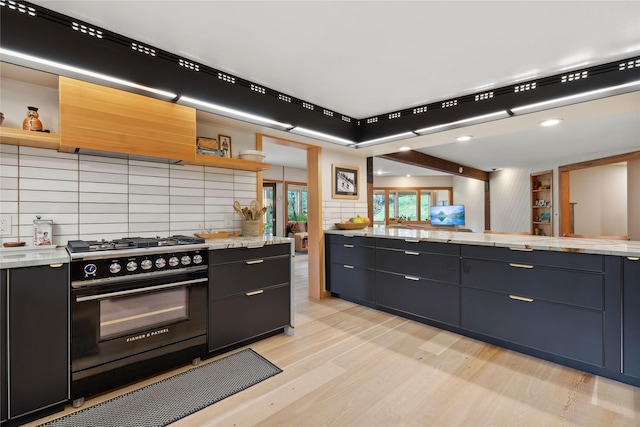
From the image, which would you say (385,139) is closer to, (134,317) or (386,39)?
(386,39)

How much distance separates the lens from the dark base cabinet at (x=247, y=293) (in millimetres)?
2242

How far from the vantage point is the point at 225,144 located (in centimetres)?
283

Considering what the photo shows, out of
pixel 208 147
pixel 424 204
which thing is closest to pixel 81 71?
pixel 208 147

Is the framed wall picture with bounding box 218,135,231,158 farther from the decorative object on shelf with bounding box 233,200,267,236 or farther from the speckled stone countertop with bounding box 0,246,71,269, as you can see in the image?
the speckled stone countertop with bounding box 0,246,71,269

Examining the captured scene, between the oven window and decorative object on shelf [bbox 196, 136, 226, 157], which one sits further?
decorative object on shelf [bbox 196, 136, 226, 157]

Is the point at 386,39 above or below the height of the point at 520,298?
above

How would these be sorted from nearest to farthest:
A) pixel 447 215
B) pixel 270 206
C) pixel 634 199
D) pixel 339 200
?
pixel 339 200 → pixel 634 199 → pixel 270 206 → pixel 447 215

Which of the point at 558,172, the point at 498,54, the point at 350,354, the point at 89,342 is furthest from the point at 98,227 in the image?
the point at 558,172

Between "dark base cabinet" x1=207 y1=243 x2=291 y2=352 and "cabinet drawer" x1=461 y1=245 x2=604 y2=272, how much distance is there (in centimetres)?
171

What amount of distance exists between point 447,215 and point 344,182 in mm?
6132

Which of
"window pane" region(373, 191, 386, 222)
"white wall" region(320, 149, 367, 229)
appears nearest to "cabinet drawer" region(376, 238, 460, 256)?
"white wall" region(320, 149, 367, 229)

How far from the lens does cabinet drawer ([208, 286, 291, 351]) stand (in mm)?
2246

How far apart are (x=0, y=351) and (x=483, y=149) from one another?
612 cm

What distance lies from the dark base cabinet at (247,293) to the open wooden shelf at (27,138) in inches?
47.5
